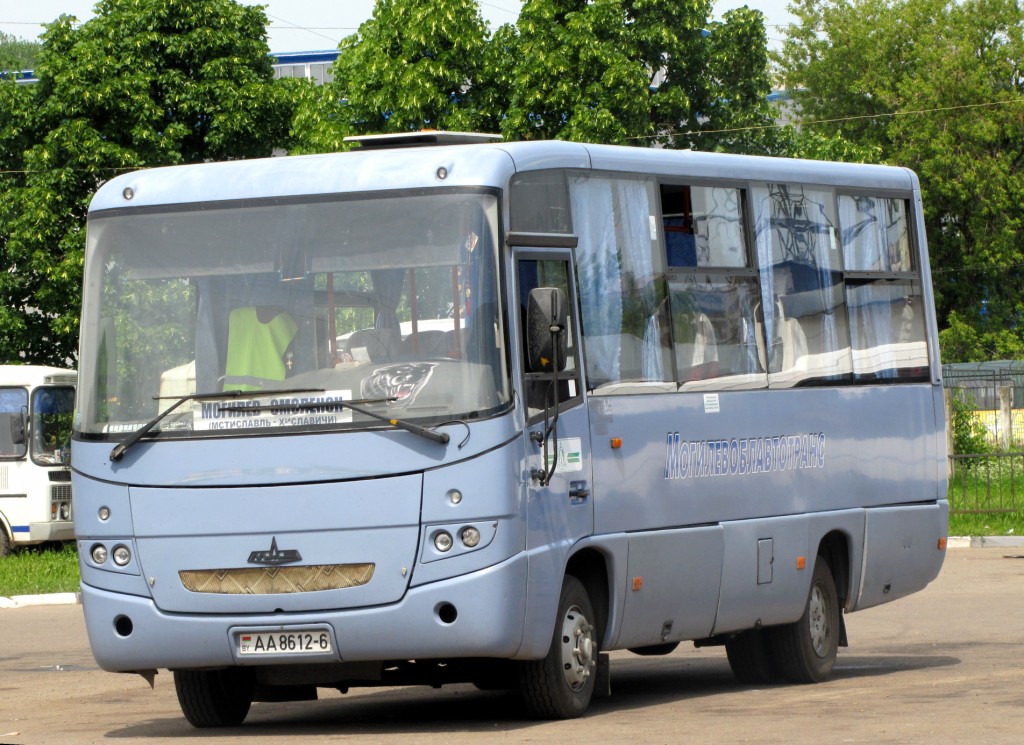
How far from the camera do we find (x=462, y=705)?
11531mm

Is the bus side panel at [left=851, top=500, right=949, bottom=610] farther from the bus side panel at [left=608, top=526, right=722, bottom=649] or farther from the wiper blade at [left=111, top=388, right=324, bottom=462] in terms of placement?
the wiper blade at [left=111, top=388, right=324, bottom=462]

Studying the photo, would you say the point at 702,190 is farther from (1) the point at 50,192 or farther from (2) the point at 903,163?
(2) the point at 903,163

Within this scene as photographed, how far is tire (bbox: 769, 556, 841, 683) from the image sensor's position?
12562mm

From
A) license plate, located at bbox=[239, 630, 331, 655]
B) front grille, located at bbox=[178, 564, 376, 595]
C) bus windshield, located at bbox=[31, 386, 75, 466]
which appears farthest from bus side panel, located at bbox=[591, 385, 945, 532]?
bus windshield, located at bbox=[31, 386, 75, 466]

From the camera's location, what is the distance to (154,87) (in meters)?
36.3

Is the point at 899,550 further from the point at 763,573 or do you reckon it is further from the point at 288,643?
the point at 288,643

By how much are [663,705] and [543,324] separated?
278 centimetres

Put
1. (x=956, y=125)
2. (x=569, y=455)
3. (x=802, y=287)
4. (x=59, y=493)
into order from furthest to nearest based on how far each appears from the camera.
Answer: (x=956, y=125) → (x=59, y=493) → (x=802, y=287) → (x=569, y=455)

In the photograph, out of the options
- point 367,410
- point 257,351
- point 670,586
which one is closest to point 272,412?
point 257,351

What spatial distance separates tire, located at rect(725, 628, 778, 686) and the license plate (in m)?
4.10

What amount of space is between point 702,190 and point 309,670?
154 inches

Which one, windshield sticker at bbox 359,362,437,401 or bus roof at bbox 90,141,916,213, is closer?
windshield sticker at bbox 359,362,437,401

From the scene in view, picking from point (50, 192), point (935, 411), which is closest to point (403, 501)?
point (935, 411)

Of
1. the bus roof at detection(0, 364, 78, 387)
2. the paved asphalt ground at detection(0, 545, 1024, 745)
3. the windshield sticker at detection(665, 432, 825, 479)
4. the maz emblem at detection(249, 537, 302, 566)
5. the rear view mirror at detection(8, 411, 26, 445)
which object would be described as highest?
the bus roof at detection(0, 364, 78, 387)
